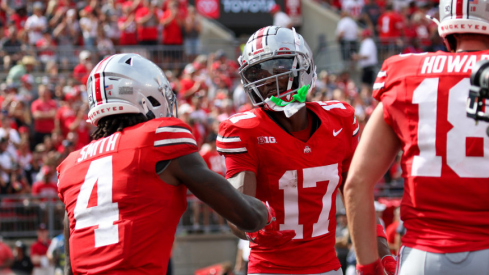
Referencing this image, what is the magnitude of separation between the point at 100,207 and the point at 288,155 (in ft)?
3.76

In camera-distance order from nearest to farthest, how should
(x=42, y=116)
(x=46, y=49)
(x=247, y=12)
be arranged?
(x=42, y=116)
(x=46, y=49)
(x=247, y=12)

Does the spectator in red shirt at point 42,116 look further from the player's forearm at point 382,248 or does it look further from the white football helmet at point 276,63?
the player's forearm at point 382,248

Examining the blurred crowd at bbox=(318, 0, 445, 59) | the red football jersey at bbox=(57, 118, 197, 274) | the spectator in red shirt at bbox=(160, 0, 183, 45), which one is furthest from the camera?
the blurred crowd at bbox=(318, 0, 445, 59)

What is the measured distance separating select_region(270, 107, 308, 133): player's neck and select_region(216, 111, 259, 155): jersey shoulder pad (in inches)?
6.2

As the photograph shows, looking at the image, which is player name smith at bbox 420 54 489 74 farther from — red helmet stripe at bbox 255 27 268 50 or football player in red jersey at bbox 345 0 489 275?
red helmet stripe at bbox 255 27 268 50

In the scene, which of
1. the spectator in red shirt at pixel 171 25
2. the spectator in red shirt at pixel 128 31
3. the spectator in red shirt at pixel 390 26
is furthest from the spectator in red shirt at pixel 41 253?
the spectator in red shirt at pixel 390 26

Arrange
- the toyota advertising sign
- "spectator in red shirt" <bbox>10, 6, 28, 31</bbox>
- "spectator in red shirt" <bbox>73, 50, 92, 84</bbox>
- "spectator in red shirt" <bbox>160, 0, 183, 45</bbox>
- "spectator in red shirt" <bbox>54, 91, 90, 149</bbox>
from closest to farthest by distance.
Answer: "spectator in red shirt" <bbox>54, 91, 90, 149</bbox>, "spectator in red shirt" <bbox>73, 50, 92, 84</bbox>, "spectator in red shirt" <bbox>160, 0, 183, 45</bbox>, "spectator in red shirt" <bbox>10, 6, 28, 31</bbox>, the toyota advertising sign

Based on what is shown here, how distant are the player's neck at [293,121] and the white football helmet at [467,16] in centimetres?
115

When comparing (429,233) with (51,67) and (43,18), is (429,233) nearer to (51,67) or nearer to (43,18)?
(51,67)

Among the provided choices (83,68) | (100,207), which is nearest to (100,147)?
(100,207)

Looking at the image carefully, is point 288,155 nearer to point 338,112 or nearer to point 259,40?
point 338,112

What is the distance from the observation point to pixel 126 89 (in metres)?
3.45

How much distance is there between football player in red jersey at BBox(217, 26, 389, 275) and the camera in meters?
3.92

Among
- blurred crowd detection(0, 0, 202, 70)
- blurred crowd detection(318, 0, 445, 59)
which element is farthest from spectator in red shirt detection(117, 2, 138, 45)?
blurred crowd detection(318, 0, 445, 59)
